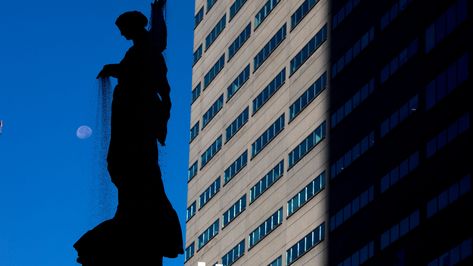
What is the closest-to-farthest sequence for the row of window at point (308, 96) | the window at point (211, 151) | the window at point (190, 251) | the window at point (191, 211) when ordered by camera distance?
1. the row of window at point (308, 96)
2. the window at point (211, 151)
3. the window at point (190, 251)
4. the window at point (191, 211)

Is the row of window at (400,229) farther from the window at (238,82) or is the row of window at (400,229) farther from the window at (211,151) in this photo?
the window at (211,151)

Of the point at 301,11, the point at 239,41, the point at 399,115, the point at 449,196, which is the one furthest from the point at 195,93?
the point at 449,196

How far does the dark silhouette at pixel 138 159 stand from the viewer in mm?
12508

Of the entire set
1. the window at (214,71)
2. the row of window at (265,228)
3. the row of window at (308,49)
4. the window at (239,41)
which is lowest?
the row of window at (265,228)

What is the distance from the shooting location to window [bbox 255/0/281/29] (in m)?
111

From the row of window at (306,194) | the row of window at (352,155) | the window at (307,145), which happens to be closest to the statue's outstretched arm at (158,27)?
the row of window at (352,155)

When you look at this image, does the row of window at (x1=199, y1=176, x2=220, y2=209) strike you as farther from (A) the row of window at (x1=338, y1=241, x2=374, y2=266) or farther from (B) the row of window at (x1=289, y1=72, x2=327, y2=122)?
(A) the row of window at (x1=338, y1=241, x2=374, y2=266)

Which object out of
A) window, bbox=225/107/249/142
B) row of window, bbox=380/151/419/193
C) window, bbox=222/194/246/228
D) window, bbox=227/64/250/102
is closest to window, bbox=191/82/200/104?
window, bbox=227/64/250/102

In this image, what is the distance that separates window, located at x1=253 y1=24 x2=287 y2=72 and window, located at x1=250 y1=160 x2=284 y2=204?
9.91 meters

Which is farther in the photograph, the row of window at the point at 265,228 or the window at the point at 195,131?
the window at the point at 195,131

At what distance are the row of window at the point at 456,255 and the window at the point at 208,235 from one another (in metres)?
44.1

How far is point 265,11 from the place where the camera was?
113 meters

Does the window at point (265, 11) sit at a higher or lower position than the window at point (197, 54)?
lower

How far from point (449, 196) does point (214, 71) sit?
51417 mm
